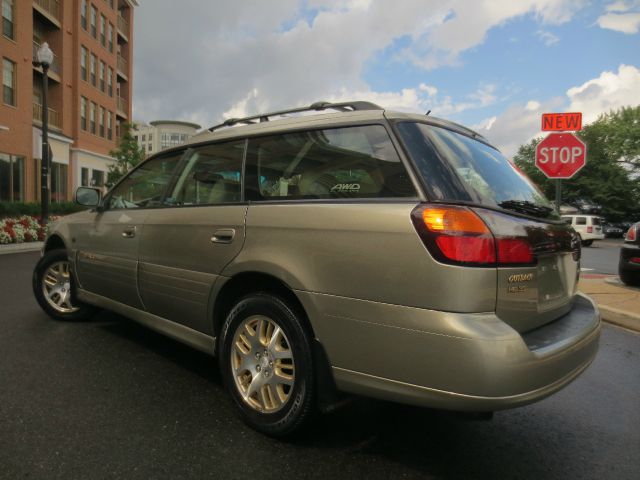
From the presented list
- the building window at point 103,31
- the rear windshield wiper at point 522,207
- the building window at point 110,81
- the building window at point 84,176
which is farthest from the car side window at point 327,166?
the building window at point 110,81

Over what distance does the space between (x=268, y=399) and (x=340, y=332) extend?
66 cm

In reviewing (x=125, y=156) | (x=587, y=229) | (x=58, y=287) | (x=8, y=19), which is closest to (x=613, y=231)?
(x=587, y=229)

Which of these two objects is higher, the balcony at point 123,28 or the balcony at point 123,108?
the balcony at point 123,28

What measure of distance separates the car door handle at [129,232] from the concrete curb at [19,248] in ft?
33.7

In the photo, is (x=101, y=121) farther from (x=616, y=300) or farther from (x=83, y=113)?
(x=616, y=300)

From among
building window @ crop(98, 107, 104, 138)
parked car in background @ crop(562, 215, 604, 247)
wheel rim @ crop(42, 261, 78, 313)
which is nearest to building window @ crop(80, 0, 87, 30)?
building window @ crop(98, 107, 104, 138)

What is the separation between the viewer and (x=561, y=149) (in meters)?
8.05

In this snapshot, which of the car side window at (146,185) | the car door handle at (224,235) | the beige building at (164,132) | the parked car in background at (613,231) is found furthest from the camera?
the beige building at (164,132)

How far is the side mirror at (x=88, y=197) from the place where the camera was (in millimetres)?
4504

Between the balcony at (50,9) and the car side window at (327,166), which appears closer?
the car side window at (327,166)

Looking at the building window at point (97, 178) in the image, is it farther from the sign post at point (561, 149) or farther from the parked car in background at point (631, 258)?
the parked car in background at point (631, 258)

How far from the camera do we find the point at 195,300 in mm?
3146

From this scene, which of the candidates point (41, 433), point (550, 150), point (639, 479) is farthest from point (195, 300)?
point (550, 150)

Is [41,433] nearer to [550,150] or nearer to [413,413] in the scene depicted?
[413,413]
